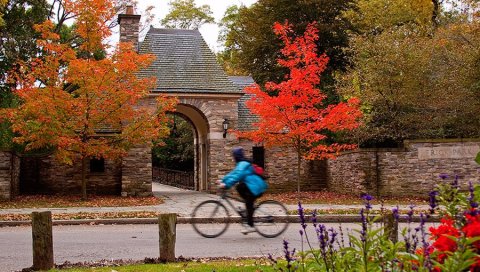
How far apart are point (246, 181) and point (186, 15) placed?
3996 centimetres

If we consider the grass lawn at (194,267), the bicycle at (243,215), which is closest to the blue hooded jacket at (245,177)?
the bicycle at (243,215)

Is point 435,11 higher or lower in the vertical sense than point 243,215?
higher

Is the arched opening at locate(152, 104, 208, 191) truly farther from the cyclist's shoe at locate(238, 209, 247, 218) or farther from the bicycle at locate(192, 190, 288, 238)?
the cyclist's shoe at locate(238, 209, 247, 218)

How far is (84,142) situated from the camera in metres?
21.2

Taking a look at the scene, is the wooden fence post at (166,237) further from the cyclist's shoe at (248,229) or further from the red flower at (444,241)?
the red flower at (444,241)

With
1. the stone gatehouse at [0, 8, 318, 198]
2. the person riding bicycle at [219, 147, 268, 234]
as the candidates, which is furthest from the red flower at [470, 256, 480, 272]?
the stone gatehouse at [0, 8, 318, 198]

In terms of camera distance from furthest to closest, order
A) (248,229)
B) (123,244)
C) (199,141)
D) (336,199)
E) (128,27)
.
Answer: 1. (199,141)
2. (128,27)
3. (336,199)
4. (248,229)
5. (123,244)

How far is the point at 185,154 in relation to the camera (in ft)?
121

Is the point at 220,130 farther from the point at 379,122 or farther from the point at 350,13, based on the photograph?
the point at 350,13

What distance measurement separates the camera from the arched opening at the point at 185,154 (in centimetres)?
2820

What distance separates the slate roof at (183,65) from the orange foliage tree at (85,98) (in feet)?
10.4

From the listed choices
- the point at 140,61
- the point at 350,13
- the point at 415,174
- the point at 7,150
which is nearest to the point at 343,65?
the point at 350,13

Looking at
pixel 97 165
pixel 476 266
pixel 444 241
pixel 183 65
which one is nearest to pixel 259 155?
pixel 183 65

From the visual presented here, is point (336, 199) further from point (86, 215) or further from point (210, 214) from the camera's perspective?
point (210, 214)
